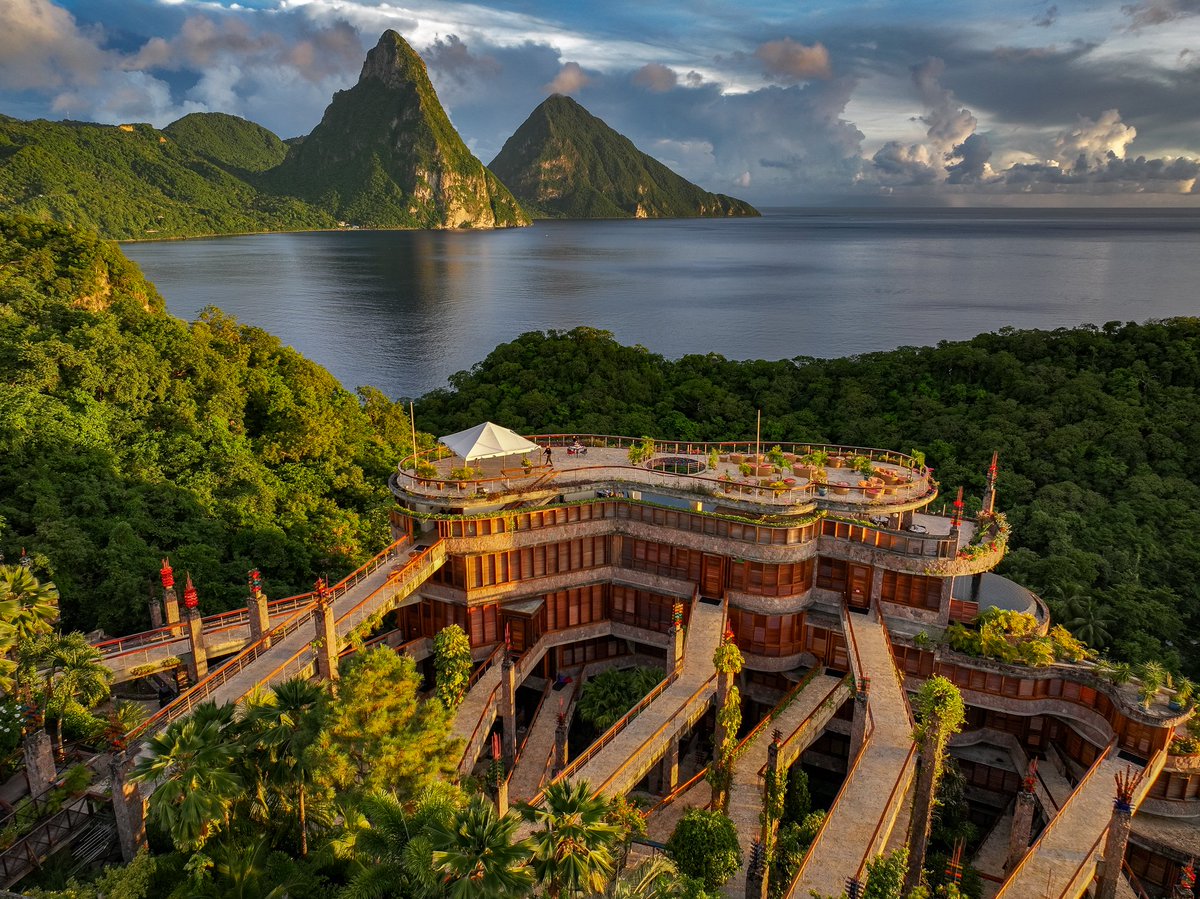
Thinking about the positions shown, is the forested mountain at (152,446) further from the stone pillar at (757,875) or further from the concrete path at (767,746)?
the stone pillar at (757,875)

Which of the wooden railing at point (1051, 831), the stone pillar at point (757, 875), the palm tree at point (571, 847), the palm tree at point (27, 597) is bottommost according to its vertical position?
the wooden railing at point (1051, 831)

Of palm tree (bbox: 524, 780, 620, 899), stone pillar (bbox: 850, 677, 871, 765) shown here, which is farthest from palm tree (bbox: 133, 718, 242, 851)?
stone pillar (bbox: 850, 677, 871, 765)

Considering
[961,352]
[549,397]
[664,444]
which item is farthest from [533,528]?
[961,352]

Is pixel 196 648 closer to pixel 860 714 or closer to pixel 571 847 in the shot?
pixel 571 847

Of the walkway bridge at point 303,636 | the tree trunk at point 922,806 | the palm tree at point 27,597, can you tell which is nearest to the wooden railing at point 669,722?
the tree trunk at point 922,806

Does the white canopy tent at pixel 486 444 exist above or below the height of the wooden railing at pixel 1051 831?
above

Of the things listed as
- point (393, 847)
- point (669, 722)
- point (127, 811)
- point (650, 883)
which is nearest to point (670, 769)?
point (669, 722)
